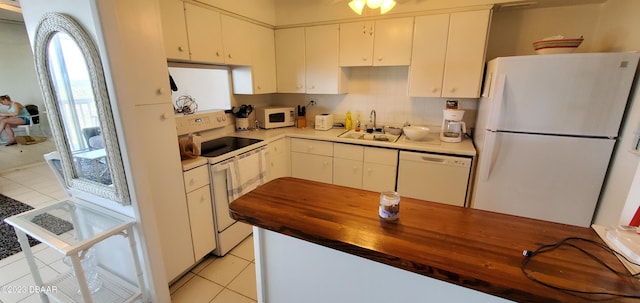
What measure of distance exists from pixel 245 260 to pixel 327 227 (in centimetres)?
163

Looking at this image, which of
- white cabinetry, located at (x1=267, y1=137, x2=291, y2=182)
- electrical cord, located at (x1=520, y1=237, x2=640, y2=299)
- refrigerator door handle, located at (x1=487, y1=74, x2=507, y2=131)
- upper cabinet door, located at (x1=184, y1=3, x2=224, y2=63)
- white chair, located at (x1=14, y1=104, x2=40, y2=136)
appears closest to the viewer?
electrical cord, located at (x1=520, y1=237, x2=640, y2=299)

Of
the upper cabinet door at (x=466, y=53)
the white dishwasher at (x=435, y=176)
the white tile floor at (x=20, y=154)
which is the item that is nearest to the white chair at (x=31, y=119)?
the white tile floor at (x=20, y=154)

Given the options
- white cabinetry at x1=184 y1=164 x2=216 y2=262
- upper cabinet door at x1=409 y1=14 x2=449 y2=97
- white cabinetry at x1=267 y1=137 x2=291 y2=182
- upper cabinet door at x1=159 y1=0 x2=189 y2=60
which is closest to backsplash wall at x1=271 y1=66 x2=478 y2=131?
upper cabinet door at x1=409 y1=14 x2=449 y2=97

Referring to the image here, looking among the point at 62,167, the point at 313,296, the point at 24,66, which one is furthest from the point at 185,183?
the point at 24,66

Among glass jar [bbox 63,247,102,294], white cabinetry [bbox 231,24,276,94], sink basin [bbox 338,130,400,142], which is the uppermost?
white cabinetry [bbox 231,24,276,94]

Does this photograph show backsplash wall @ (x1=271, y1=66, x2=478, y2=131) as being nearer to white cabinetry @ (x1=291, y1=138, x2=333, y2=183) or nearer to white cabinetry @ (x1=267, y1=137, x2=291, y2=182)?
white cabinetry @ (x1=291, y1=138, x2=333, y2=183)

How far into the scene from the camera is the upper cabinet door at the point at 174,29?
6.66ft

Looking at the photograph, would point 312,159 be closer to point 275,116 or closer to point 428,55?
point 275,116

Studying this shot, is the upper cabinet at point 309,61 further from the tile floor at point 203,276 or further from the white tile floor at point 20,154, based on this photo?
the white tile floor at point 20,154

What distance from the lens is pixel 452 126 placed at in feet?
8.71

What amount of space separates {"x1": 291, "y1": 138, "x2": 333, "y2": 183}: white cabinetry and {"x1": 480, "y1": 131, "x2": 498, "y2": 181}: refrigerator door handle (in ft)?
4.85

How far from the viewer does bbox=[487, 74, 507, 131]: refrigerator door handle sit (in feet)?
6.34

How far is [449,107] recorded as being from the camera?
8.61 feet

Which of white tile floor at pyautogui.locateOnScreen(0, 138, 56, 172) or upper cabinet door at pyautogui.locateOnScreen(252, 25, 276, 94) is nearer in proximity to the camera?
upper cabinet door at pyautogui.locateOnScreen(252, 25, 276, 94)
